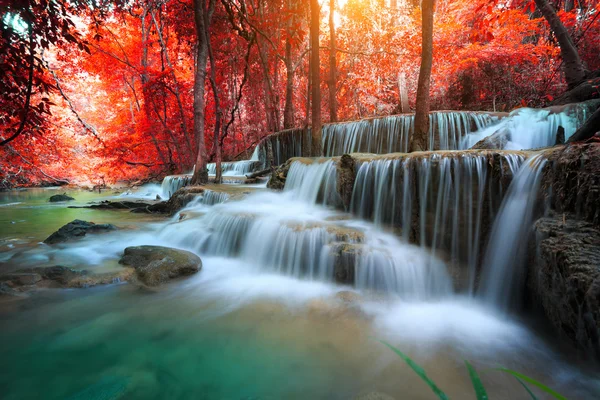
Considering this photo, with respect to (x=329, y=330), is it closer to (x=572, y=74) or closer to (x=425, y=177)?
(x=425, y=177)

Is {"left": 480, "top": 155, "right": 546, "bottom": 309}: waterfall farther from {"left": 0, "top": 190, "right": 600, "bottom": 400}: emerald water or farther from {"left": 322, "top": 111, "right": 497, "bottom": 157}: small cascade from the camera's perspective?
{"left": 322, "top": 111, "right": 497, "bottom": 157}: small cascade

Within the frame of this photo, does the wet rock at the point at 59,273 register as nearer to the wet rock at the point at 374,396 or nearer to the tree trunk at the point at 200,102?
the wet rock at the point at 374,396

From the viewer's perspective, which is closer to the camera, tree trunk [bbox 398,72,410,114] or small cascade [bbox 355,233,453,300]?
small cascade [bbox 355,233,453,300]

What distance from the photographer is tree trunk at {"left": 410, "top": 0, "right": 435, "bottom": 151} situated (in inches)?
281

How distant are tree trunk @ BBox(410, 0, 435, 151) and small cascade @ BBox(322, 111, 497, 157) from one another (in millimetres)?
2189

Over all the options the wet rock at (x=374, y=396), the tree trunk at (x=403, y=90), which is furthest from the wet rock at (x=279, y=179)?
the tree trunk at (x=403, y=90)

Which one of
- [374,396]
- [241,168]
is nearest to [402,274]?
[374,396]

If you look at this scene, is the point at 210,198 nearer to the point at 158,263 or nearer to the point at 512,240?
the point at 158,263

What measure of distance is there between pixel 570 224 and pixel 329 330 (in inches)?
98.4

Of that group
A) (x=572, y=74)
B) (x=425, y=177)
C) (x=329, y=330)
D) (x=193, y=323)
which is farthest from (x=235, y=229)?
(x=572, y=74)

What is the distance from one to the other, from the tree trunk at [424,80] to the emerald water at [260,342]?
3.75 metres

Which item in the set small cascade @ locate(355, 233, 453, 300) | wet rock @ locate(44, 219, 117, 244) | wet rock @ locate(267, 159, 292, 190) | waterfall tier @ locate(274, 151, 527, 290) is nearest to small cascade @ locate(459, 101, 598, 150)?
waterfall tier @ locate(274, 151, 527, 290)

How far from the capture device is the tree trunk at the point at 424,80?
7.14 m

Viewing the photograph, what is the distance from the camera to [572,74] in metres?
9.20
